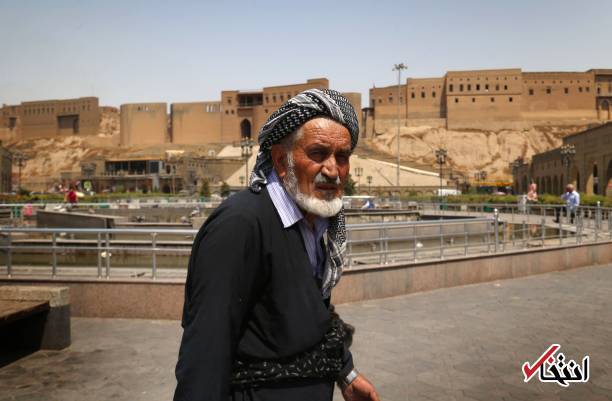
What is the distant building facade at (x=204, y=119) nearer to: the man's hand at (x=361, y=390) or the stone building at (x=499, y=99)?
the stone building at (x=499, y=99)

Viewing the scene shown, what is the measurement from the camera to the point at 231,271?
152 centimetres

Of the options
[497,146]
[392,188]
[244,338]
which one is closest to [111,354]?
[244,338]

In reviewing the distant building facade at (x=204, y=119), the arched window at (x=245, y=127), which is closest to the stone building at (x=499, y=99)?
the distant building facade at (x=204, y=119)

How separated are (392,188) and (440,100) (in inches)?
1109

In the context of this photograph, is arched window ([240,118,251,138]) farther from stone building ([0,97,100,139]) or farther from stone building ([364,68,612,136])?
stone building ([0,97,100,139])

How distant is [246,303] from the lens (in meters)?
1.59

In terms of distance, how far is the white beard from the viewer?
174 centimetres

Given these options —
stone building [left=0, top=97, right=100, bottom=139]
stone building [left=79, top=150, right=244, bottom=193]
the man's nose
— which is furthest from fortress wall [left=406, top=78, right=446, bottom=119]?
the man's nose

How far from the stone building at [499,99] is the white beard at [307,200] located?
241 feet

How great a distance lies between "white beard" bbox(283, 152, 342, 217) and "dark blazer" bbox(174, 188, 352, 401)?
0.08 meters

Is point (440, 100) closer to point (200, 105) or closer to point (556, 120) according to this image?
point (556, 120)

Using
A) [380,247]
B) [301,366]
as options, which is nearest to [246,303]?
[301,366]

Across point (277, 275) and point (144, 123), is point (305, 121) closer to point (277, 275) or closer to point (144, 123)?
point (277, 275)

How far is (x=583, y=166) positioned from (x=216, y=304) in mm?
40819
